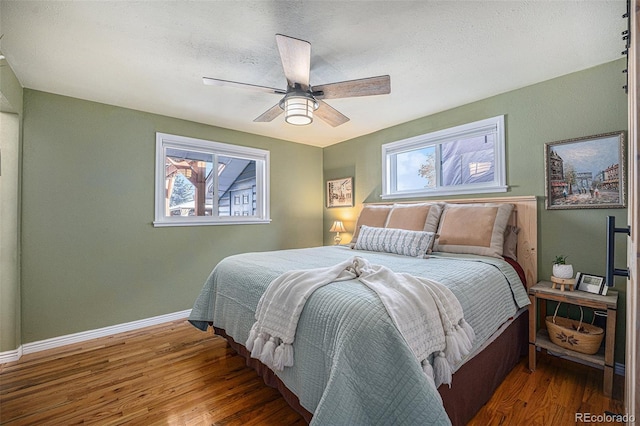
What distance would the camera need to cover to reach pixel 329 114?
7.79 feet

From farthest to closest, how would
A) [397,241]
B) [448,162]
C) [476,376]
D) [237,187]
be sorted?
1. [237,187]
2. [448,162]
3. [397,241]
4. [476,376]

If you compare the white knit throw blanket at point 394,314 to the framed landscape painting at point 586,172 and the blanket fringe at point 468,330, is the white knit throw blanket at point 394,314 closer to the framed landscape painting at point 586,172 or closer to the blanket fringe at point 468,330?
the blanket fringe at point 468,330

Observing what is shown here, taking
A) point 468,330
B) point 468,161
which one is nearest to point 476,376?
point 468,330

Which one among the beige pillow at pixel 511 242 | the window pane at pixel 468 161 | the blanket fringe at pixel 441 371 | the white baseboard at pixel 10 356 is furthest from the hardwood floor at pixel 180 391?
the window pane at pixel 468 161

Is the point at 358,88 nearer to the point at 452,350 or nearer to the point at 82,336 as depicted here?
the point at 452,350

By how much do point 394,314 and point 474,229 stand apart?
1.72 metres

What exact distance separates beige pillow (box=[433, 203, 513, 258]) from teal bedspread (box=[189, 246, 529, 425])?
288 millimetres

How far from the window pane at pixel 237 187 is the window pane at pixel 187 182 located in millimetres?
233

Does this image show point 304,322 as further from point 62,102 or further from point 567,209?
point 62,102

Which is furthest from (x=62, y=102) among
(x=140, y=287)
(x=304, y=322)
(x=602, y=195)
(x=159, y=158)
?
(x=602, y=195)

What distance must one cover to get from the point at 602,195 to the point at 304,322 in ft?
8.21

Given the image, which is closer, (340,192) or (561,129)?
(561,129)

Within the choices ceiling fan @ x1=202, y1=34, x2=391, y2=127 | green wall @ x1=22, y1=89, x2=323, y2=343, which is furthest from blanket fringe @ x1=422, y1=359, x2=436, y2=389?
green wall @ x1=22, y1=89, x2=323, y2=343

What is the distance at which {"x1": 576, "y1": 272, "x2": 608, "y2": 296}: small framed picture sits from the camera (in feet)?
6.38
